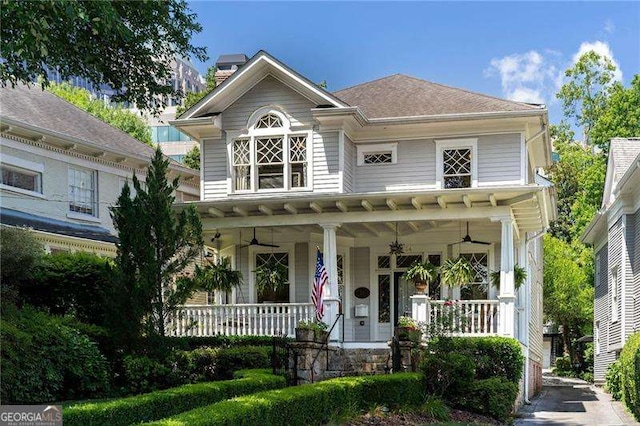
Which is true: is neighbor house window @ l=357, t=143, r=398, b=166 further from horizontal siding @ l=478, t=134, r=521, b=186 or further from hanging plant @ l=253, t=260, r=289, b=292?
hanging plant @ l=253, t=260, r=289, b=292

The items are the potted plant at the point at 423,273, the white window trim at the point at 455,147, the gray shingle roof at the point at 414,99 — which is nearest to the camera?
the potted plant at the point at 423,273

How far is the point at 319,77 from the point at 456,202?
18.3 m

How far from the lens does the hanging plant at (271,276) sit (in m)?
20.0

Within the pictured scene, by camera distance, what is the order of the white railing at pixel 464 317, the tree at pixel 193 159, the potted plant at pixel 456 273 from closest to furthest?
the white railing at pixel 464 317
the potted plant at pixel 456 273
the tree at pixel 193 159

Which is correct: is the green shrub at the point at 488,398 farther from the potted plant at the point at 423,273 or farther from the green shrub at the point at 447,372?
the potted plant at the point at 423,273

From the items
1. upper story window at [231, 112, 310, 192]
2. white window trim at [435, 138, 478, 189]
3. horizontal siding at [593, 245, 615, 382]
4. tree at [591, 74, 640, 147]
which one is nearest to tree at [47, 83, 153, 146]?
tree at [591, 74, 640, 147]

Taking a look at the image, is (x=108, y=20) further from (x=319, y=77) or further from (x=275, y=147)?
(x=319, y=77)

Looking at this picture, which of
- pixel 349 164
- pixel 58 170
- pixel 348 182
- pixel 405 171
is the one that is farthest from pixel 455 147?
pixel 58 170

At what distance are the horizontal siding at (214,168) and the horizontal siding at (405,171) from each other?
3.37 meters

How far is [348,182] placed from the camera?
20.2 meters

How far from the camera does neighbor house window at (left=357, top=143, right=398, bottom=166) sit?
20578 millimetres

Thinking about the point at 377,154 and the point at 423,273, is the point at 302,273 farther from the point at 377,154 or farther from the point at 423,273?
the point at 423,273

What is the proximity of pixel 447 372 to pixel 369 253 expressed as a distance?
5.91 m

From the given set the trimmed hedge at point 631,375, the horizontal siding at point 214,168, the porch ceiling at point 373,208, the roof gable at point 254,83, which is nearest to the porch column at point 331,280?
the porch ceiling at point 373,208
